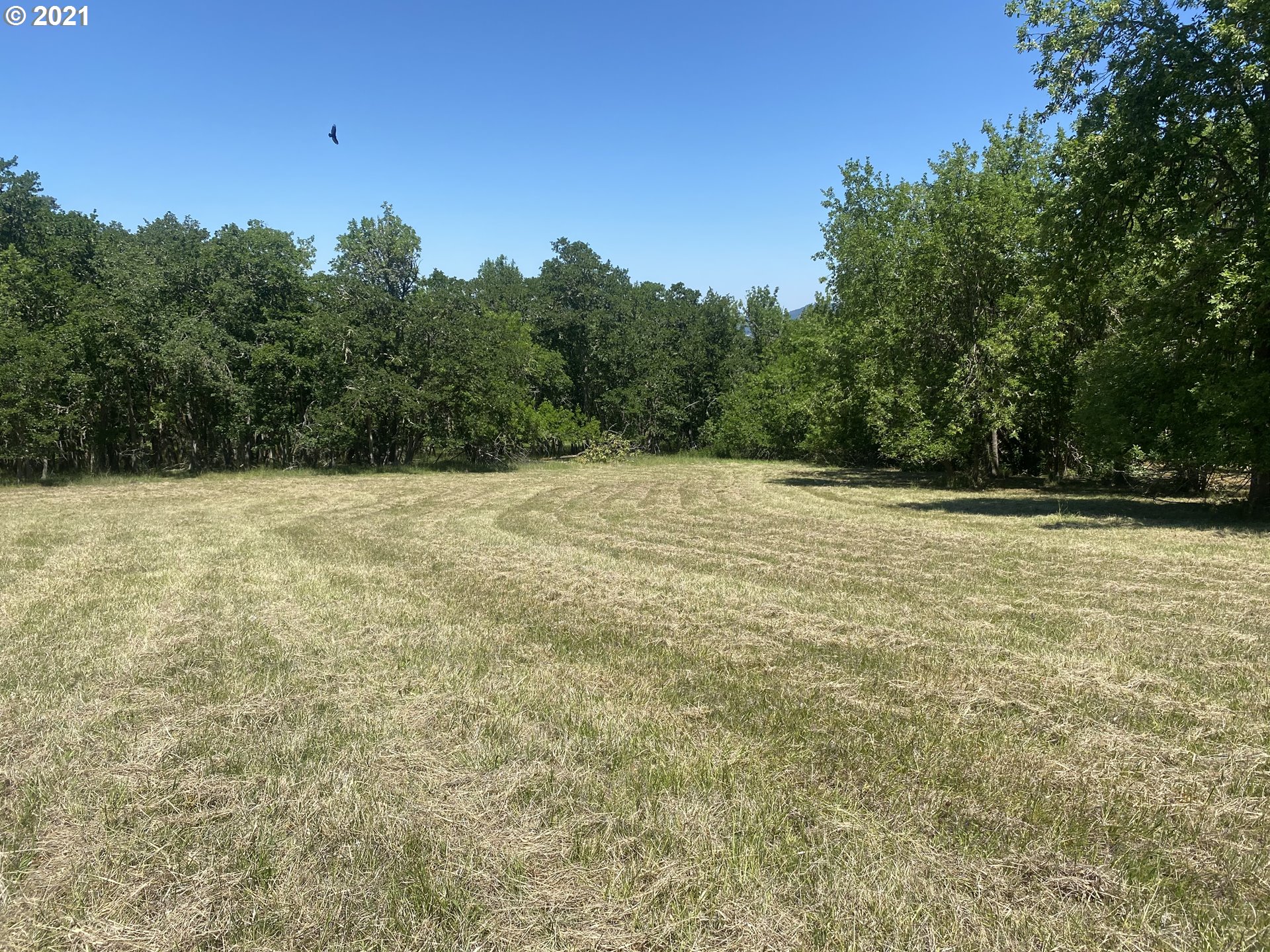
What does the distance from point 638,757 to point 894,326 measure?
24.3m

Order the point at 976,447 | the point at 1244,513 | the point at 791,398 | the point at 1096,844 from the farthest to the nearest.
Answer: the point at 791,398
the point at 976,447
the point at 1244,513
the point at 1096,844

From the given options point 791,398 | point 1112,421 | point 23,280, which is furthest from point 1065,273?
point 23,280

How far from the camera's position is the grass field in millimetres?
3133

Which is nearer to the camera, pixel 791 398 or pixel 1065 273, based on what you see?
pixel 1065 273

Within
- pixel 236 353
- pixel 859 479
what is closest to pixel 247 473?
pixel 236 353

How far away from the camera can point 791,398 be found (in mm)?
48000

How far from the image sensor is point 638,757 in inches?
182

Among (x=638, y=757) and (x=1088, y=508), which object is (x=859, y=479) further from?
(x=638, y=757)

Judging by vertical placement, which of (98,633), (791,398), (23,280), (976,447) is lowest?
(98,633)

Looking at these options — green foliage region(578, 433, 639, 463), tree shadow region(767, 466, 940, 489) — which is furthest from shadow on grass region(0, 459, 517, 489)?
tree shadow region(767, 466, 940, 489)

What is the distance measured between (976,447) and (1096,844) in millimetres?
23624

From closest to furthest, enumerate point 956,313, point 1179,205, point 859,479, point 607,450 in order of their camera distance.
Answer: point 1179,205 → point 956,313 → point 859,479 → point 607,450

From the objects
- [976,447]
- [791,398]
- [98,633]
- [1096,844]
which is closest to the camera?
[1096,844]

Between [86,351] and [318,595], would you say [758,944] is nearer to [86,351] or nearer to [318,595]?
[318,595]
